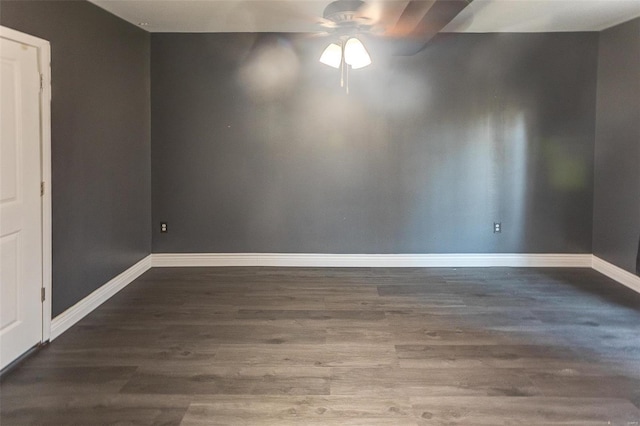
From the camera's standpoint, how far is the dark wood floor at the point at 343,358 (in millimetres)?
2338

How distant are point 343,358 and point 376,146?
2.69m

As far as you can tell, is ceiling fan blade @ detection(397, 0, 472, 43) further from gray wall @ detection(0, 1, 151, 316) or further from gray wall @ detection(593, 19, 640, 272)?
gray wall @ detection(0, 1, 151, 316)

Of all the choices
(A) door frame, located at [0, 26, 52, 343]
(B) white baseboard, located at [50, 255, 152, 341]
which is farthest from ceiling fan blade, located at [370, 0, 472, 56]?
(B) white baseboard, located at [50, 255, 152, 341]

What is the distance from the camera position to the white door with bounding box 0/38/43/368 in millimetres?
2672

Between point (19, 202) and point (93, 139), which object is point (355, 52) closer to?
point (93, 139)

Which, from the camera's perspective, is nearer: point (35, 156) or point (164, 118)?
point (35, 156)

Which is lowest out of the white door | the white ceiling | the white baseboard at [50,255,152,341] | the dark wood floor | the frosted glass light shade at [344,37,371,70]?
the dark wood floor

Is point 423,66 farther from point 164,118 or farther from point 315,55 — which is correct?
point 164,118

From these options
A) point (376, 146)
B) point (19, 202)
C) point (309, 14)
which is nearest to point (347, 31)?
point (309, 14)

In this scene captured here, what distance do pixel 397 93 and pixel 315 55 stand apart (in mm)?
950

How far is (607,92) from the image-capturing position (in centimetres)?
474

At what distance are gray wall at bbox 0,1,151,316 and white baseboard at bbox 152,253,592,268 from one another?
0.47 m

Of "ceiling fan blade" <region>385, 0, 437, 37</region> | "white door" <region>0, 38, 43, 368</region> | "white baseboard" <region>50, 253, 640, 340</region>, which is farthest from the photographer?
"white baseboard" <region>50, 253, 640, 340</region>

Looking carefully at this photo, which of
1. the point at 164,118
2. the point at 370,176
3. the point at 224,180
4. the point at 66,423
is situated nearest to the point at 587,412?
the point at 66,423
